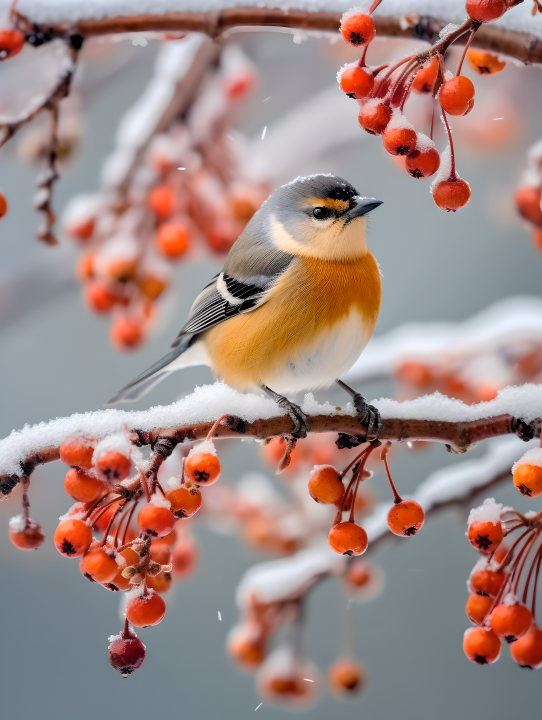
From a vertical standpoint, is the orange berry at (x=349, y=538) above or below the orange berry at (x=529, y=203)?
below

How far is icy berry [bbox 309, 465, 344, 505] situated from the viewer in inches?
25.9

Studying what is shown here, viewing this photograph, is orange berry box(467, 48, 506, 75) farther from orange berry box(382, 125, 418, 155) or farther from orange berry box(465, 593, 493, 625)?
orange berry box(465, 593, 493, 625)

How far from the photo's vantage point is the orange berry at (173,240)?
1.05 metres

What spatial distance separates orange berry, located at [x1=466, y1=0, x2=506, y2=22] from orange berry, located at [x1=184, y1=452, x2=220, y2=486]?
42cm

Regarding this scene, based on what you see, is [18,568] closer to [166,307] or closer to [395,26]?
[166,307]

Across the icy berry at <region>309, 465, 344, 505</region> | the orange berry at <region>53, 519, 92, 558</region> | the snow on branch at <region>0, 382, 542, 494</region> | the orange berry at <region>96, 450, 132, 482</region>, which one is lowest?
the orange berry at <region>53, 519, 92, 558</region>

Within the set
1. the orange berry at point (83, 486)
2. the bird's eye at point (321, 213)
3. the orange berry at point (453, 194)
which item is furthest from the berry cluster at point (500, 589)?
the bird's eye at point (321, 213)

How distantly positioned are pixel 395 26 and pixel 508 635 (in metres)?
0.60

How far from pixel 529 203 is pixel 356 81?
0.42 meters

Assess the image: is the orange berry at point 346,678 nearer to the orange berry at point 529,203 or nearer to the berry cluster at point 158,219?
the berry cluster at point 158,219

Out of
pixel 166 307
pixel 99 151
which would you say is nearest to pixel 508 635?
pixel 166 307

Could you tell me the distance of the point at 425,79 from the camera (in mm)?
654

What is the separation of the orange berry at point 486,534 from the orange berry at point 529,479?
0.18 ft

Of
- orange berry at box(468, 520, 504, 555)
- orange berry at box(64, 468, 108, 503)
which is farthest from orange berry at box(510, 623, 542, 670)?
orange berry at box(64, 468, 108, 503)
